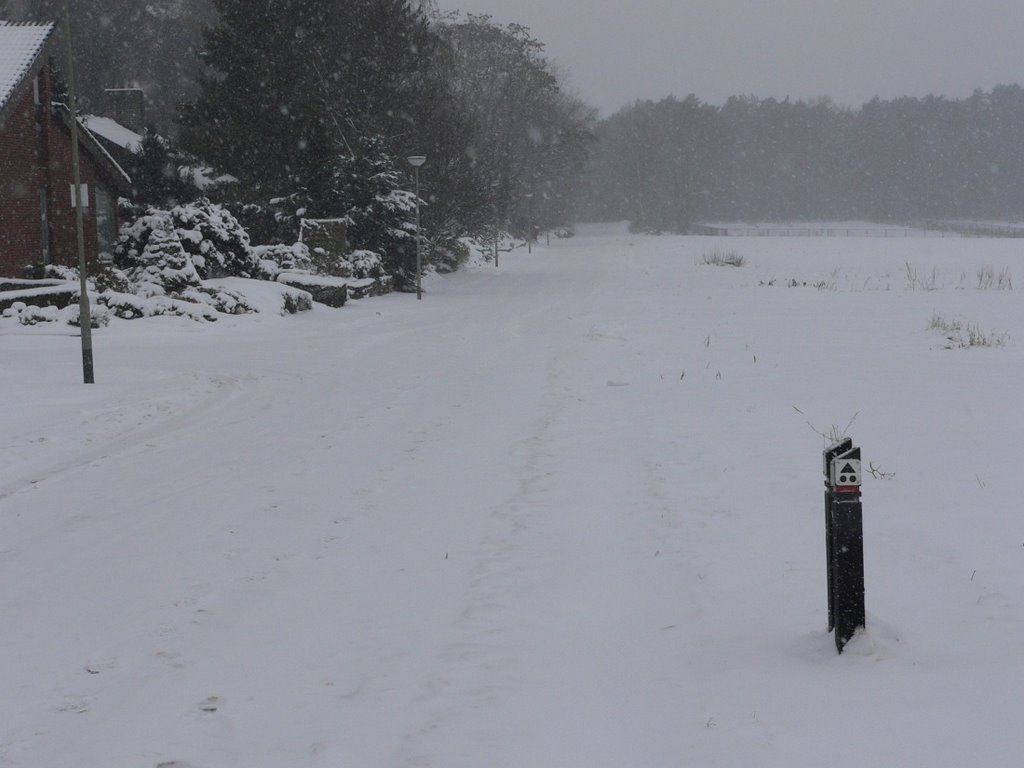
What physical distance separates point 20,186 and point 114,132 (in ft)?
58.2

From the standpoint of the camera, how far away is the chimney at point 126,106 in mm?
51281

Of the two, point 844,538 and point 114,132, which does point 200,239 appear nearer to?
point 844,538

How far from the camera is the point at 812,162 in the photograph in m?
149

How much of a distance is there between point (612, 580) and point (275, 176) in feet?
117

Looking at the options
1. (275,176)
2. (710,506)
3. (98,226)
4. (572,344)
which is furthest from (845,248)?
(710,506)

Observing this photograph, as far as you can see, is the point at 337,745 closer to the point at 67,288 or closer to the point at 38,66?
the point at 67,288

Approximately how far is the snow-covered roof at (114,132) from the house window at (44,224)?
505 inches

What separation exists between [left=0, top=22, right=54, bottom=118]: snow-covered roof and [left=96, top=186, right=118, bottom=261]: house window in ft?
23.4

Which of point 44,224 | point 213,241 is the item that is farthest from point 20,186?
point 213,241

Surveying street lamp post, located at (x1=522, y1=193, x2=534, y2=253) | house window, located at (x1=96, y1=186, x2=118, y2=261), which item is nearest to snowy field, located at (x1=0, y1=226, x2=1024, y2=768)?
house window, located at (x1=96, y1=186, x2=118, y2=261)

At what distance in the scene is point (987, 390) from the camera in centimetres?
1134

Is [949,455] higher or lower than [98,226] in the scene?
lower

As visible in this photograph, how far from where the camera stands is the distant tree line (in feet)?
436

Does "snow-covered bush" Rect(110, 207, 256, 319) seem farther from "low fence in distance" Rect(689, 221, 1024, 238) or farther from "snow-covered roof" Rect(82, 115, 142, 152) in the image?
"low fence in distance" Rect(689, 221, 1024, 238)
